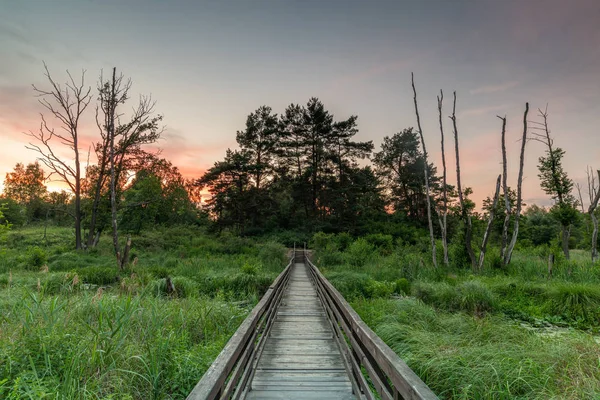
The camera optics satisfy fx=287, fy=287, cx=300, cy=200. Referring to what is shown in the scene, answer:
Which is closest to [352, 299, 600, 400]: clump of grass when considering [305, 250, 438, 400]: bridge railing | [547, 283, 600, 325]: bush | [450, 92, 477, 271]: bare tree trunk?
[305, 250, 438, 400]: bridge railing

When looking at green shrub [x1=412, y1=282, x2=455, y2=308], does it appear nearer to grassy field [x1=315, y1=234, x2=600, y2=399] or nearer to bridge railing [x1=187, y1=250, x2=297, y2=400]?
grassy field [x1=315, y1=234, x2=600, y2=399]

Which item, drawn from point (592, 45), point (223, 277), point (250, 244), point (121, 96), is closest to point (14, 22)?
point (121, 96)

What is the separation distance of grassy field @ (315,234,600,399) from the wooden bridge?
0.89 metres

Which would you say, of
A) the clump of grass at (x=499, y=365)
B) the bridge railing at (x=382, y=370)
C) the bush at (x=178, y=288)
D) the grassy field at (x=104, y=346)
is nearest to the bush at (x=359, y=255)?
the bush at (x=178, y=288)

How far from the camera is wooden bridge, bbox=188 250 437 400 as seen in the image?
1884 millimetres

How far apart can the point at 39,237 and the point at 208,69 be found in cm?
2578

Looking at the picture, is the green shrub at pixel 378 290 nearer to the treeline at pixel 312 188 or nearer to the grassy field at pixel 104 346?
the grassy field at pixel 104 346

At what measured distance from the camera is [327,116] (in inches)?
1383

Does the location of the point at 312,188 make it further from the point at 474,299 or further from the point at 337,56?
the point at 474,299

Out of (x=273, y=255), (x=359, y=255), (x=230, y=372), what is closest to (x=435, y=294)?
(x=230, y=372)

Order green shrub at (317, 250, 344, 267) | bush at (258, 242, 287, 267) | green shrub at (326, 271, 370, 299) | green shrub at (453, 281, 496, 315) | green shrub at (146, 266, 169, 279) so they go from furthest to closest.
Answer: bush at (258, 242, 287, 267) → green shrub at (317, 250, 344, 267) → green shrub at (146, 266, 169, 279) → green shrub at (326, 271, 370, 299) → green shrub at (453, 281, 496, 315)

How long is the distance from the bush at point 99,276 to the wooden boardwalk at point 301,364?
30.8 feet

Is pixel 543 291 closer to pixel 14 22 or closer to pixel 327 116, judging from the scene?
pixel 14 22

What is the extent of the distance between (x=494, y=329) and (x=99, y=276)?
1420 cm
